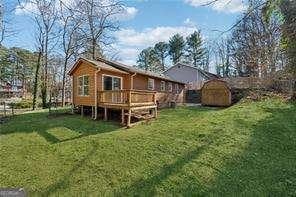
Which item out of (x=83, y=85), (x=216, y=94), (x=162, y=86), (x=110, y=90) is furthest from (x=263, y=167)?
(x=162, y=86)

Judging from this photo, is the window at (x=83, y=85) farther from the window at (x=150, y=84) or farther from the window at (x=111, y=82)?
the window at (x=150, y=84)

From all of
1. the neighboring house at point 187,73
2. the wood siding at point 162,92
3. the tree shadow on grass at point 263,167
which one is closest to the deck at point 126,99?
the wood siding at point 162,92

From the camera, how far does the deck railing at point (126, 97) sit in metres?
16.0

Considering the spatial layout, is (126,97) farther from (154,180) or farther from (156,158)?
(154,180)

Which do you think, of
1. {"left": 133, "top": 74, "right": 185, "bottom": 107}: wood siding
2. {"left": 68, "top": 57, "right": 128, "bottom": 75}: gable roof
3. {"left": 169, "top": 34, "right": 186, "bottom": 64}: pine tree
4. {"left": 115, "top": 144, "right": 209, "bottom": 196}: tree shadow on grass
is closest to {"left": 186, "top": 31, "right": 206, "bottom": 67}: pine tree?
{"left": 169, "top": 34, "right": 186, "bottom": 64}: pine tree

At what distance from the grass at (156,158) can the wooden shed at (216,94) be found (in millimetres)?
9529

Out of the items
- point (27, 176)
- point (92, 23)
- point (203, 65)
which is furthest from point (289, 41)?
point (203, 65)

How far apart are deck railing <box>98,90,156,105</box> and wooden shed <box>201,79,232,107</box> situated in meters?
8.79

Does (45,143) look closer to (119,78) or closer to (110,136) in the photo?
(110,136)

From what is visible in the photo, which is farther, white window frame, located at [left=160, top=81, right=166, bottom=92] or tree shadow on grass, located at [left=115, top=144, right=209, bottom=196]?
white window frame, located at [left=160, top=81, right=166, bottom=92]

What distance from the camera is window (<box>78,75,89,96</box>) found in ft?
63.6

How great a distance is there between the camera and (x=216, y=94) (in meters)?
25.8

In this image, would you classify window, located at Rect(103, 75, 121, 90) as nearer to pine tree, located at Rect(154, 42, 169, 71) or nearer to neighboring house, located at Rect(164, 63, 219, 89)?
neighboring house, located at Rect(164, 63, 219, 89)

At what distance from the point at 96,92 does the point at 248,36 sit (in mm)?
22280
